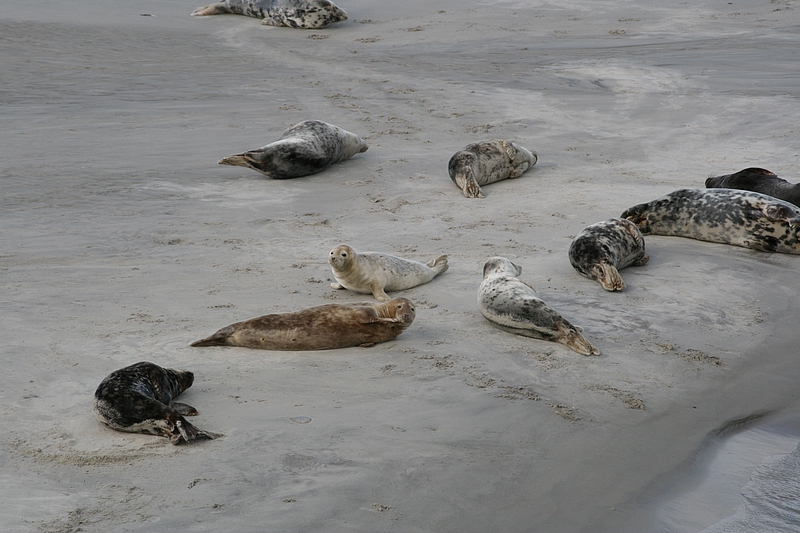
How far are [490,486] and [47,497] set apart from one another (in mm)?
1495

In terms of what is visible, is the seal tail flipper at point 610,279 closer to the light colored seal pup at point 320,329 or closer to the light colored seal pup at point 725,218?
the light colored seal pup at point 725,218

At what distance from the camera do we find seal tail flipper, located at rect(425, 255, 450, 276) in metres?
5.59

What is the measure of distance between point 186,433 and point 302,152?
16.5 ft

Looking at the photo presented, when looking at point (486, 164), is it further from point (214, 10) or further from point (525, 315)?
point (214, 10)

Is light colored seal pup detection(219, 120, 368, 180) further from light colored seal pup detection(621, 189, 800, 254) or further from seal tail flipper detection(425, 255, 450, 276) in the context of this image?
→ light colored seal pup detection(621, 189, 800, 254)

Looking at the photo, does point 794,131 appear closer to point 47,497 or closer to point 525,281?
point 525,281

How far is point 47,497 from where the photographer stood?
9.44ft

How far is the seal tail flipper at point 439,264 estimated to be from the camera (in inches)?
220

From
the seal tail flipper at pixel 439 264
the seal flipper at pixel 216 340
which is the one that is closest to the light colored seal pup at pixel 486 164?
the seal tail flipper at pixel 439 264

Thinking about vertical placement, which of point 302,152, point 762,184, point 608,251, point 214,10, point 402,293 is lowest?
point 402,293

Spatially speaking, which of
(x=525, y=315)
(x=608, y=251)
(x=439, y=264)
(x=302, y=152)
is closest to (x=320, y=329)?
(x=525, y=315)

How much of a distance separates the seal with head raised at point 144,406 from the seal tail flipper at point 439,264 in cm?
231

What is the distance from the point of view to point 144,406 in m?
3.36

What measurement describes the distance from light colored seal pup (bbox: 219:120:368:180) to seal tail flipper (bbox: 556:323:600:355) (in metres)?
4.10
